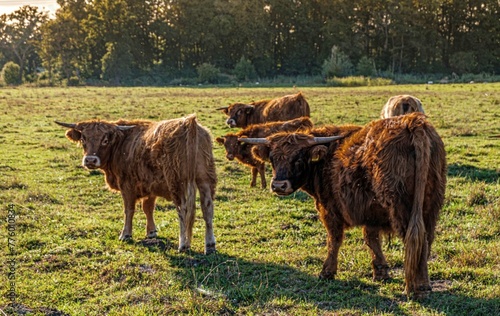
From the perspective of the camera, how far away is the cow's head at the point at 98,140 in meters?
8.05

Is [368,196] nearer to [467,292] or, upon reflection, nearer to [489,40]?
[467,292]

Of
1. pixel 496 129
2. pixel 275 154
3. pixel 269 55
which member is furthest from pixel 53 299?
pixel 269 55

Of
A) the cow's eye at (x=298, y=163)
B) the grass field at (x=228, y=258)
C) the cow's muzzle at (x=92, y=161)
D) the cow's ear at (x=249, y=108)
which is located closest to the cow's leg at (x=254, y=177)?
the grass field at (x=228, y=258)

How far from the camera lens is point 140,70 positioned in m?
69.4

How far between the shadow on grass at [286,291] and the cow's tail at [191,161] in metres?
0.77

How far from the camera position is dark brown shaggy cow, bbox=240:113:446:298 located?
514 cm

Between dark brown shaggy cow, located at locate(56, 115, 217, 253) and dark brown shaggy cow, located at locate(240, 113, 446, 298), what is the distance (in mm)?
1250

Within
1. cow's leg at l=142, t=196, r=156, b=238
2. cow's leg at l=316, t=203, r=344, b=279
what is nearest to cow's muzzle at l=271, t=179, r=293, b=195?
cow's leg at l=316, t=203, r=344, b=279

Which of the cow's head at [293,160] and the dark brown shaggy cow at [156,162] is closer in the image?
the cow's head at [293,160]

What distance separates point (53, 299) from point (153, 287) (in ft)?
3.47

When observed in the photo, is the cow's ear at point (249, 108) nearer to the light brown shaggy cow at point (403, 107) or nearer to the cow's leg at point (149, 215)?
the light brown shaggy cow at point (403, 107)

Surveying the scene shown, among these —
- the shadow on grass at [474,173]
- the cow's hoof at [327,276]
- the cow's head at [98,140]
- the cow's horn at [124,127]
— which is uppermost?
the cow's horn at [124,127]

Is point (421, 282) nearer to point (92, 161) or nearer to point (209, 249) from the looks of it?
point (209, 249)

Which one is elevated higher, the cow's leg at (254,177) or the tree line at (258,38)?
the tree line at (258,38)
